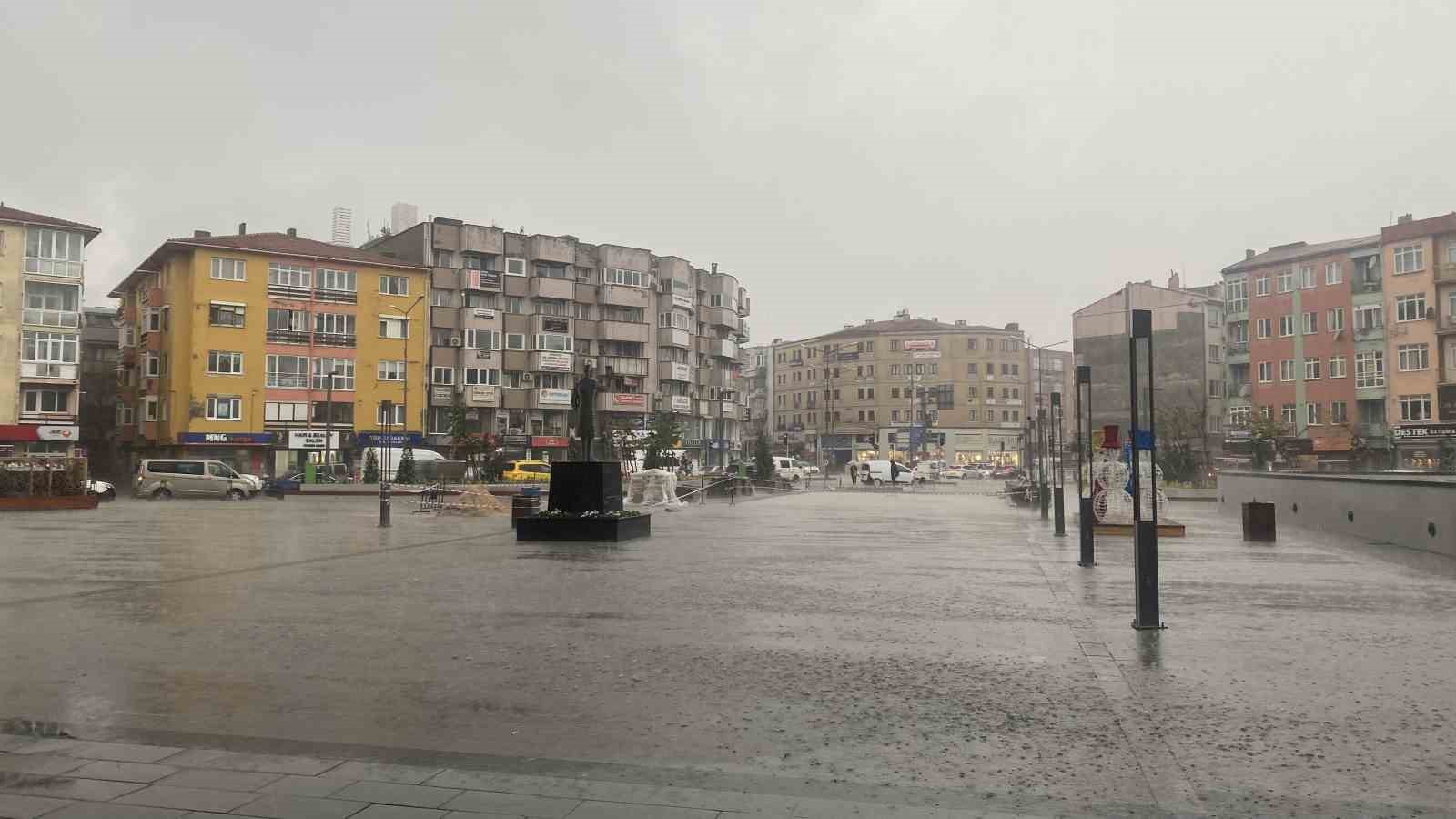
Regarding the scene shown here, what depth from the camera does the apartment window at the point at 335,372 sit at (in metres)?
66.2

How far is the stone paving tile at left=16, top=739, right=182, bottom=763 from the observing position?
4.98 metres

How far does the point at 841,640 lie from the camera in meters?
8.24

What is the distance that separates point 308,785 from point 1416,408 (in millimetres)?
67372

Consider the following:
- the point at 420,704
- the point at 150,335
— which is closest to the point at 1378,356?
the point at 420,704

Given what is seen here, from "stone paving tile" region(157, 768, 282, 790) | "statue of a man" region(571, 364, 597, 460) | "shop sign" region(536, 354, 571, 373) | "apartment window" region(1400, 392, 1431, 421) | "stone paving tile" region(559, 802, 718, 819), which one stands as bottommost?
"stone paving tile" region(559, 802, 718, 819)

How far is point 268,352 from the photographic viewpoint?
64.4m

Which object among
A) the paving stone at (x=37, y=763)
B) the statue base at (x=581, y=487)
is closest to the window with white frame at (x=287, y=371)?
the statue base at (x=581, y=487)

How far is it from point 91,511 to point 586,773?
32340mm

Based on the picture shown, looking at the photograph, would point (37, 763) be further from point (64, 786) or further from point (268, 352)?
point (268, 352)

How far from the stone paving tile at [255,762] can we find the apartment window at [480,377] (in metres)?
71.5

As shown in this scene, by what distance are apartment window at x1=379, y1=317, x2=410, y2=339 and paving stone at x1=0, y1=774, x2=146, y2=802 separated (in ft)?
221

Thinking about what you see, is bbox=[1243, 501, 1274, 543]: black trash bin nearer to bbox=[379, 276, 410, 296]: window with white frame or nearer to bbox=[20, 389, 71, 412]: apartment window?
bbox=[379, 276, 410, 296]: window with white frame

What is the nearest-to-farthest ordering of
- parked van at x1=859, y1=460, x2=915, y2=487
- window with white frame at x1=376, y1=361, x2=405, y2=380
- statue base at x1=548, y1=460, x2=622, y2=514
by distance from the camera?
1. statue base at x1=548, y1=460, x2=622, y2=514
2. parked van at x1=859, y1=460, x2=915, y2=487
3. window with white frame at x1=376, y1=361, x2=405, y2=380

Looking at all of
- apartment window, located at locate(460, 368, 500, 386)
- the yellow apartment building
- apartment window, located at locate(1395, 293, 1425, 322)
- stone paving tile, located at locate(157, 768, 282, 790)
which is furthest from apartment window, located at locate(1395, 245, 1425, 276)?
stone paving tile, located at locate(157, 768, 282, 790)
